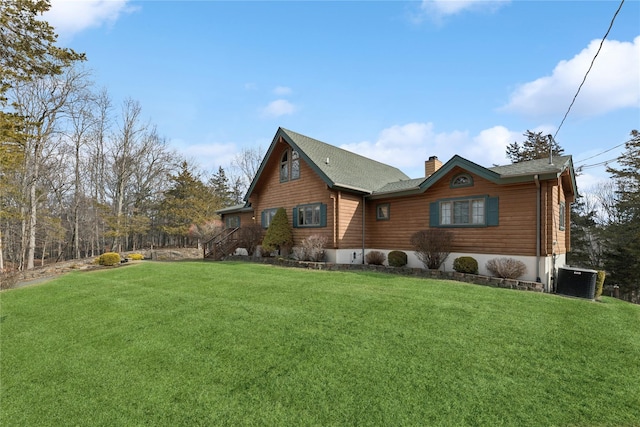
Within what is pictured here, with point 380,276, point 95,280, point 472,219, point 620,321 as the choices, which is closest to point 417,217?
point 472,219

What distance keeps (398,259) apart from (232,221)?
14213mm

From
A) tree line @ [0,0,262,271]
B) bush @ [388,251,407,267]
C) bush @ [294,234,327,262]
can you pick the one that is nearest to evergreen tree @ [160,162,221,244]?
tree line @ [0,0,262,271]

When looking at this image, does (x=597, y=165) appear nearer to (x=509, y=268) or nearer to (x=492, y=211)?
(x=492, y=211)

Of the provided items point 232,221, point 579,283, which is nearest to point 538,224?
point 579,283

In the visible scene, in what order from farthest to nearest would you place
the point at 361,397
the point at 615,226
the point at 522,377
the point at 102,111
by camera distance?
the point at 102,111, the point at 615,226, the point at 522,377, the point at 361,397

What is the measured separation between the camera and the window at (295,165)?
→ 15652 millimetres

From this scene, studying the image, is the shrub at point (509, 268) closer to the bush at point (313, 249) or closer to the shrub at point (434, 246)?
the shrub at point (434, 246)

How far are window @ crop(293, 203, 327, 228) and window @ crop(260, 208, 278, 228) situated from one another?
195 centimetres

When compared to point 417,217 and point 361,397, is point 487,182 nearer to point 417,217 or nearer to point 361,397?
point 417,217

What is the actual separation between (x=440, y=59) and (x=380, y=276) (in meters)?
7.80

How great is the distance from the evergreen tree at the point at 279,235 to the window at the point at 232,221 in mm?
6861

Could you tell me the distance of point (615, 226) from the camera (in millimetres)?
18141

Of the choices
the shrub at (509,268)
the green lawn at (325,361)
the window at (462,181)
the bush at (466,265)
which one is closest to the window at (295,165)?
the window at (462,181)

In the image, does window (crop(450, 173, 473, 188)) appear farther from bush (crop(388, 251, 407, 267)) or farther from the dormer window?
the dormer window
